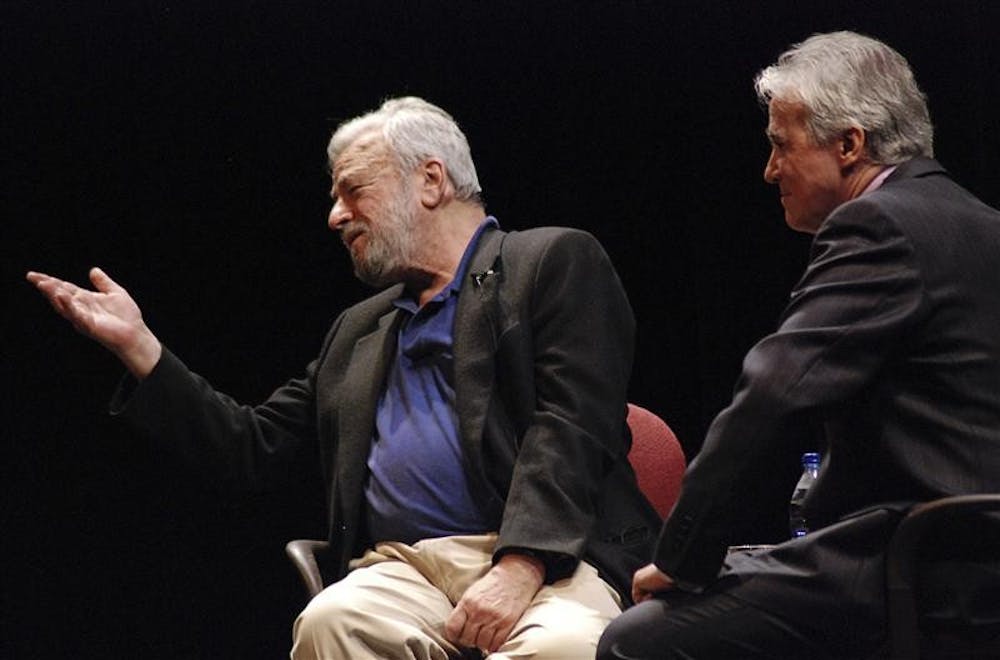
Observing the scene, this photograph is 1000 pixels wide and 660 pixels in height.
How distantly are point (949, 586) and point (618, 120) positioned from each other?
272 cm

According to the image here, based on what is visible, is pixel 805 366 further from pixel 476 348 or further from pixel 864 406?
pixel 476 348

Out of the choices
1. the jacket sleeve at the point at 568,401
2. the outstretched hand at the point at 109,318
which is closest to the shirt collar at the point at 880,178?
the jacket sleeve at the point at 568,401

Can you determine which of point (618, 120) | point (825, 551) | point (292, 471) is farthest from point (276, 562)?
point (825, 551)

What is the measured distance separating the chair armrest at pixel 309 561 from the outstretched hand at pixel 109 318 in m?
0.45

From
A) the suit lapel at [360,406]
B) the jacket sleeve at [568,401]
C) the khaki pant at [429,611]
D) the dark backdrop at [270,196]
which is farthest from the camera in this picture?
the dark backdrop at [270,196]

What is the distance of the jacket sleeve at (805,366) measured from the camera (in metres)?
2.00

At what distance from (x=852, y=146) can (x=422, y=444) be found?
0.96 meters

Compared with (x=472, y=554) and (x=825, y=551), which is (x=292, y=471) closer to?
(x=472, y=554)

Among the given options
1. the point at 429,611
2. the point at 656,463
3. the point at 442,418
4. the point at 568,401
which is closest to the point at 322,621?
the point at 429,611

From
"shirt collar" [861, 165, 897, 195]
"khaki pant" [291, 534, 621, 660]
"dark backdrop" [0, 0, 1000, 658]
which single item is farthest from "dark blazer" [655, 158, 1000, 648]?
"dark backdrop" [0, 0, 1000, 658]

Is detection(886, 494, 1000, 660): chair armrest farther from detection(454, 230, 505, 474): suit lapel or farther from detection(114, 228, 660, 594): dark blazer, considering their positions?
detection(454, 230, 505, 474): suit lapel

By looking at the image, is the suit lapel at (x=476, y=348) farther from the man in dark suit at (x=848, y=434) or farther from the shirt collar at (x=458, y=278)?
the man in dark suit at (x=848, y=434)

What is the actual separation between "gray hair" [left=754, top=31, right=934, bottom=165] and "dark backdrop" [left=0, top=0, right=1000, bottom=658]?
1984mm

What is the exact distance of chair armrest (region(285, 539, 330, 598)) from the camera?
2.77 metres
